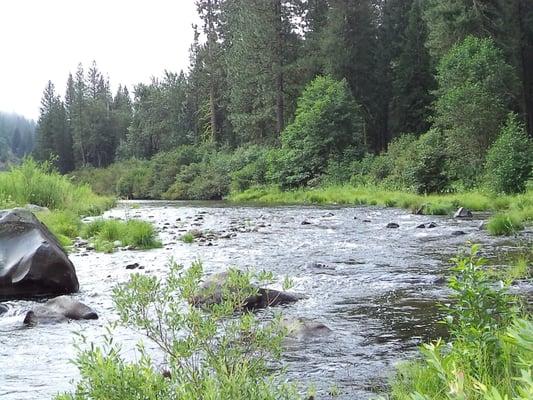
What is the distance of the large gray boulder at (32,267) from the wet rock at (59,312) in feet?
4.39

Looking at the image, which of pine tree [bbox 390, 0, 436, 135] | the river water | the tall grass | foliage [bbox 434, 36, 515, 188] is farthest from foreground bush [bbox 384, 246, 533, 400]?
pine tree [bbox 390, 0, 436, 135]

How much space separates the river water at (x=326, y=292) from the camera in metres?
5.59

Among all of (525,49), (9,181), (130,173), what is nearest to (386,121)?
(525,49)

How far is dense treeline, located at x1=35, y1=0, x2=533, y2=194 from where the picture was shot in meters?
30.6

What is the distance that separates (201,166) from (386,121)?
56.0ft

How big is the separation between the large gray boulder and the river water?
43cm

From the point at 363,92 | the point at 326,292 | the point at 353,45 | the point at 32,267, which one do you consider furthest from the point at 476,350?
the point at 363,92

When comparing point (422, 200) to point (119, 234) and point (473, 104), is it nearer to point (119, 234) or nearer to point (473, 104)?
point (473, 104)

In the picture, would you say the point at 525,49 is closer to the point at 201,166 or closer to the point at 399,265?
the point at 201,166

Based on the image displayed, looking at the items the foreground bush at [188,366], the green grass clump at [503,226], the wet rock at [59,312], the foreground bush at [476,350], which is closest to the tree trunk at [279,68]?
the green grass clump at [503,226]

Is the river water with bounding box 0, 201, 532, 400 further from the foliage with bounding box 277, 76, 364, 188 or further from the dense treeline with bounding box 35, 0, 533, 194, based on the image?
the foliage with bounding box 277, 76, 364, 188

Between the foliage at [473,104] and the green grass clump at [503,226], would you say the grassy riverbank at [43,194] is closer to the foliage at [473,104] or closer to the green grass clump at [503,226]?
the green grass clump at [503,226]

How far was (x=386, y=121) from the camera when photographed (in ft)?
169

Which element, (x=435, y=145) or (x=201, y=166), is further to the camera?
(x=201, y=166)
